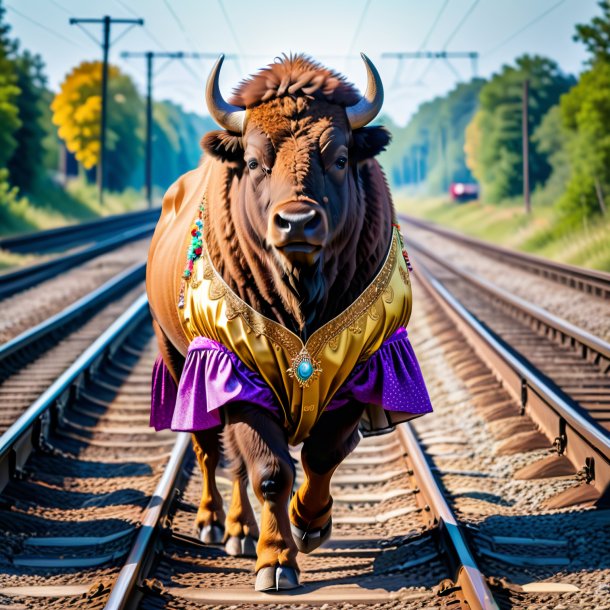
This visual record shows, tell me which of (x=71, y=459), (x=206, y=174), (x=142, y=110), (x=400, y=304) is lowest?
(x=71, y=459)

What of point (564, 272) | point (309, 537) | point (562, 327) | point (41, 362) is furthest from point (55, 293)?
point (309, 537)

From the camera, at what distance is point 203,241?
5684 millimetres

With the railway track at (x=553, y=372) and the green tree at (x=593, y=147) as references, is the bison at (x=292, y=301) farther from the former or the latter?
the green tree at (x=593, y=147)

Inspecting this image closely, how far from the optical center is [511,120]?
52.0 metres

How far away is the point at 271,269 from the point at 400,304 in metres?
0.79

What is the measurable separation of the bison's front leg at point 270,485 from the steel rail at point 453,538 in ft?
2.66

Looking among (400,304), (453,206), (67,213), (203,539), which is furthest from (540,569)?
(453,206)

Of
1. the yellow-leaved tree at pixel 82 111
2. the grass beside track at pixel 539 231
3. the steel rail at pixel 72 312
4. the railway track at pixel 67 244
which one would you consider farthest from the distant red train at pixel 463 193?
the steel rail at pixel 72 312

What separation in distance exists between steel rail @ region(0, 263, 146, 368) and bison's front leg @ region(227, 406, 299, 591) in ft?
18.6

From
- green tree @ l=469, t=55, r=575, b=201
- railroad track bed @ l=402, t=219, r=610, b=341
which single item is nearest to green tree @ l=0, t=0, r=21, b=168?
railroad track bed @ l=402, t=219, r=610, b=341

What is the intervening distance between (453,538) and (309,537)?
30.3 inches

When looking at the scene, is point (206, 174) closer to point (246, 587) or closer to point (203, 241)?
point (203, 241)

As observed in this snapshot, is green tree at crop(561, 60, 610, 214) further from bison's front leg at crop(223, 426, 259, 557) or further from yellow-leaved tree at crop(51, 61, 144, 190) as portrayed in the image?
yellow-leaved tree at crop(51, 61, 144, 190)

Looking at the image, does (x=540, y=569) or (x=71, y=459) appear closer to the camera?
(x=540, y=569)
